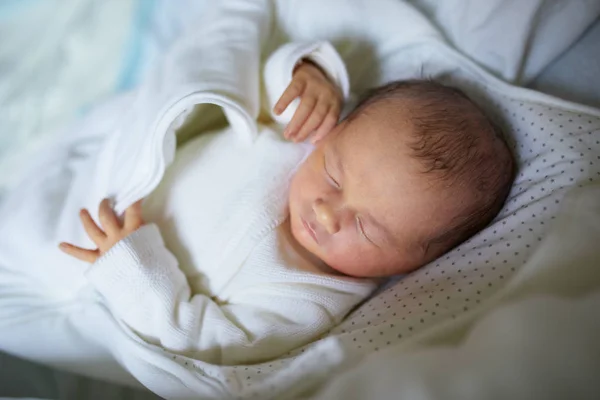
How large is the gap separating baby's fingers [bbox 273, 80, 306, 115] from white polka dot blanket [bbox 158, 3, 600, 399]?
20 centimetres

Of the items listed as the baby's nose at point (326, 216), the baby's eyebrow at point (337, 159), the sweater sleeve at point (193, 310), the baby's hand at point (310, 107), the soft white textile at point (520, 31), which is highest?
the soft white textile at point (520, 31)

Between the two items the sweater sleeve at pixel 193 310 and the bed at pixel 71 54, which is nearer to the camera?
the sweater sleeve at pixel 193 310

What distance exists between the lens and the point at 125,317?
842 mm

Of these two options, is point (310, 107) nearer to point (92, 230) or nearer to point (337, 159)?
point (337, 159)

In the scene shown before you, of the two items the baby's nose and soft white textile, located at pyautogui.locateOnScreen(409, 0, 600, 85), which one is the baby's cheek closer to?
the baby's nose

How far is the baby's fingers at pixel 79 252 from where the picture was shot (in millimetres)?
878

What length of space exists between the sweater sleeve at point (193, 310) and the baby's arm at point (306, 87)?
27cm

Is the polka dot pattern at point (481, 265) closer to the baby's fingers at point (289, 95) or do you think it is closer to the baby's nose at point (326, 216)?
the baby's nose at point (326, 216)

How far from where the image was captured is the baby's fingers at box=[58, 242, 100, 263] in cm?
88

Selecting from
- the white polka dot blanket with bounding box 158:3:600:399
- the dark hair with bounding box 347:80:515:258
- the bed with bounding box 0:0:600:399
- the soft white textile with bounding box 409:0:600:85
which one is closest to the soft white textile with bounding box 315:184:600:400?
the white polka dot blanket with bounding box 158:3:600:399

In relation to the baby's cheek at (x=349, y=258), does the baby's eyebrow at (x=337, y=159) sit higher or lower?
higher

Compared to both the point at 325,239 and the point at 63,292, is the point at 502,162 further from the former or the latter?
the point at 63,292

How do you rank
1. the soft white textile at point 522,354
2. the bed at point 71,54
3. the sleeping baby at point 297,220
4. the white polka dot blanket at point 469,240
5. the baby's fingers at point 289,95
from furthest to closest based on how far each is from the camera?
1. the bed at point 71,54
2. the baby's fingers at point 289,95
3. the sleeping baby at point 297,220
4. the white polka dot blanket at point 469,240
5. the soft white textile at point 522,354

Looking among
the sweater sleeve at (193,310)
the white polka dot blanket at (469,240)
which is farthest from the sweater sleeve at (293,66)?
the sweater sleeve at (193,310)
